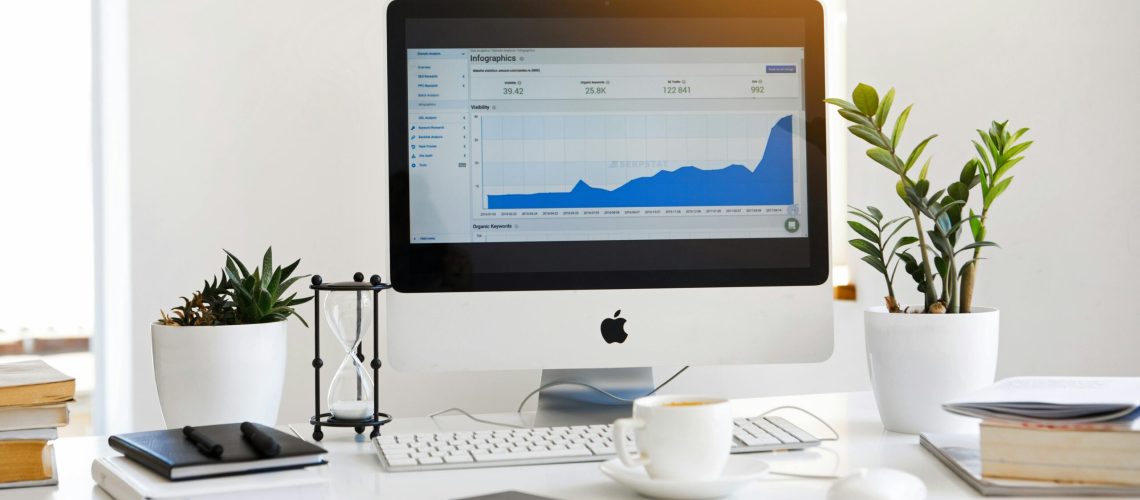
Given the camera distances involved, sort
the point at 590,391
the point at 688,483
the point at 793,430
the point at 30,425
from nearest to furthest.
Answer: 1. the point at 688,483
2. the point at 30,425
3. the point at 793,430
4. the point at 590,391

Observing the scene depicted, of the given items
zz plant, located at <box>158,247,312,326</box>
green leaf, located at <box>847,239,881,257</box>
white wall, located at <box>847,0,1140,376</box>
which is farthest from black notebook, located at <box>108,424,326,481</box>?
white wall, located at <box>847,0,1140,376</box>

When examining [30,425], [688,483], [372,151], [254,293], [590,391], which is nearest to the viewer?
[688,483]

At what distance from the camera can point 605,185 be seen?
120 cm

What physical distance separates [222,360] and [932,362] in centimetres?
78

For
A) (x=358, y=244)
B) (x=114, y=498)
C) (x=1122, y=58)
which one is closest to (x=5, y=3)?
(x=358, y=244)

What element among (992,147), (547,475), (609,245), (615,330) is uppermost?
(992,147)

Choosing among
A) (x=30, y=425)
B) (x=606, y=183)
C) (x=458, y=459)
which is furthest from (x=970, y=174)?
(x=30, y=425)

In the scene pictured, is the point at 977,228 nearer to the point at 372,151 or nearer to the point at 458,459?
the point at 458,459

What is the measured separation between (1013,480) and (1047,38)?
994mm

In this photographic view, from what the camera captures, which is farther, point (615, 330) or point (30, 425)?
point (615, 330)

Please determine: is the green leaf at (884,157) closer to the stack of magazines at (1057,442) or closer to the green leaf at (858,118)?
the green leaf at (858,118)

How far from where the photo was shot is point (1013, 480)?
2.68ft

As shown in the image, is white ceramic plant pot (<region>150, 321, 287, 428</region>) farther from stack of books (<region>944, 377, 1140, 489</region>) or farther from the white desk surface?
stack of books (<region>944, 377, 1140, 489</region>)

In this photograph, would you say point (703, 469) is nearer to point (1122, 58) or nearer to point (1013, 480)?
point (1013, 480)
